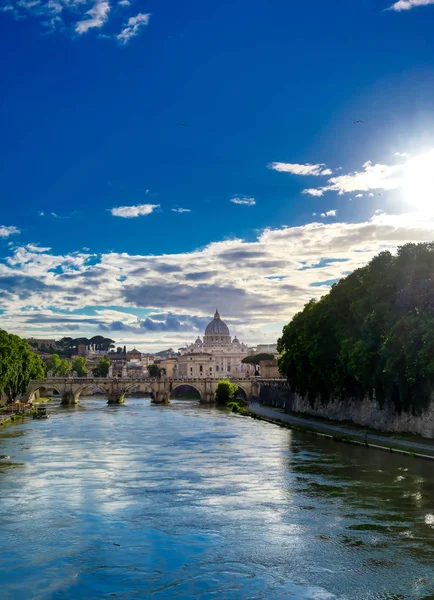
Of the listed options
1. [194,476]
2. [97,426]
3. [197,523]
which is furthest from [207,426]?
[197,523]

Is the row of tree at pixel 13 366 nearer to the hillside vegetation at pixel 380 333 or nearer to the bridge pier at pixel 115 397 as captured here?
the bridge pier at pixel 115 397

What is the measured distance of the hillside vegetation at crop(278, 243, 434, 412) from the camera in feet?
140

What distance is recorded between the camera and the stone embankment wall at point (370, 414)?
45.4 meters

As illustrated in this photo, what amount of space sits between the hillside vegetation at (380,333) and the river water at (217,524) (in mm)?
5469

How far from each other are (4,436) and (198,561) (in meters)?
37.1

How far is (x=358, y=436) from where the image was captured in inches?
1911

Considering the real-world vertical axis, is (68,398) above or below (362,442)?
above

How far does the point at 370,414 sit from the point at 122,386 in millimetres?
69515

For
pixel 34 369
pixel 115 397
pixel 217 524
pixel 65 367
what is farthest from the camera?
pixel 65 367

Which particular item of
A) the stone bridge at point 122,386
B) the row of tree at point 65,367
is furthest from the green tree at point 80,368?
the stone bridge at point 122,386

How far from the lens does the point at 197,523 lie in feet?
83.6

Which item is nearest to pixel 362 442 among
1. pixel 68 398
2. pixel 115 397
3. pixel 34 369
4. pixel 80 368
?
pixel 34 369

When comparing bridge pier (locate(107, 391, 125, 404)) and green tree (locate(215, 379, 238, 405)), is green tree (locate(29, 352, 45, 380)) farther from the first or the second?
green tree (locate(215, 379, 238, 405))

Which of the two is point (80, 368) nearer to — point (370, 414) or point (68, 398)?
point (68, 398)
